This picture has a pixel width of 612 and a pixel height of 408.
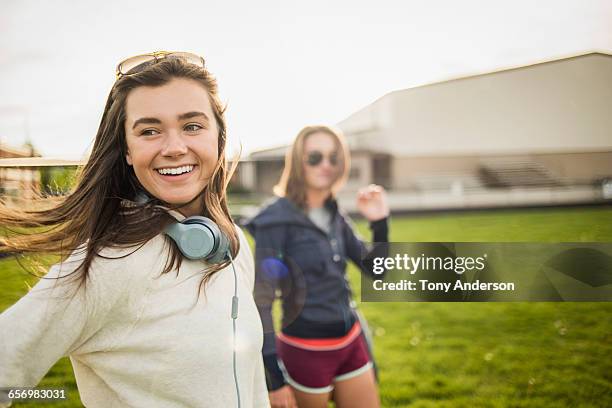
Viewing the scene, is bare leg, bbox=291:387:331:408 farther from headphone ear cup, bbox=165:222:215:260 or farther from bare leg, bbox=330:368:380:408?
headphone ear cup, bbox=165:222:215:260

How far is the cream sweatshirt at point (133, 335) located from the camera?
2.85 feet

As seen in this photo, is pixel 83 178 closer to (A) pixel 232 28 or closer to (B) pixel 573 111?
(A) pixel 232 28

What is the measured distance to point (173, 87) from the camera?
1.11 meters

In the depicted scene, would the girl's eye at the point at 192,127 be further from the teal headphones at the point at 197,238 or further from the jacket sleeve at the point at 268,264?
the jacket sleeve at the point at 268,264

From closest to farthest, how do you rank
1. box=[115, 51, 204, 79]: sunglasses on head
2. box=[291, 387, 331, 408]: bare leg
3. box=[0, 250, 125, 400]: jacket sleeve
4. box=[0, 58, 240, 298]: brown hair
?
1. box=[0, 250, 125, 400]: jacket sleeve
2. box=[0, 58, 240, 298]: brown hair
3. box=[115, 51, 204, 79]: sunglasses on head
4. box=[291, 387, 331, 408]: bare leg

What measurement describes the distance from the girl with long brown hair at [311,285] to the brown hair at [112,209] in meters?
0.70

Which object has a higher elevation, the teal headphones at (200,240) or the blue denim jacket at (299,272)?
the teal headphones at (200,240)

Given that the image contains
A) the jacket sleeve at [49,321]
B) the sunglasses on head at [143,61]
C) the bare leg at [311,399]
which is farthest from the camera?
the bare leg at [311,399]

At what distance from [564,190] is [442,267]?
740mm

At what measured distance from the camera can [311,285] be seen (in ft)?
6.27

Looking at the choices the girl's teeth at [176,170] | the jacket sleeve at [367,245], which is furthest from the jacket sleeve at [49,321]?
the jacket sleeve at [367,245]

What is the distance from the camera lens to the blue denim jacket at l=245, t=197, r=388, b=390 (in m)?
1.89

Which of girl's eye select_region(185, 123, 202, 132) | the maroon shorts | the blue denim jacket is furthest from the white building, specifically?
girl's eye select_region(185, 123, 202, 132)

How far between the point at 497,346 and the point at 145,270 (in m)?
2.55
